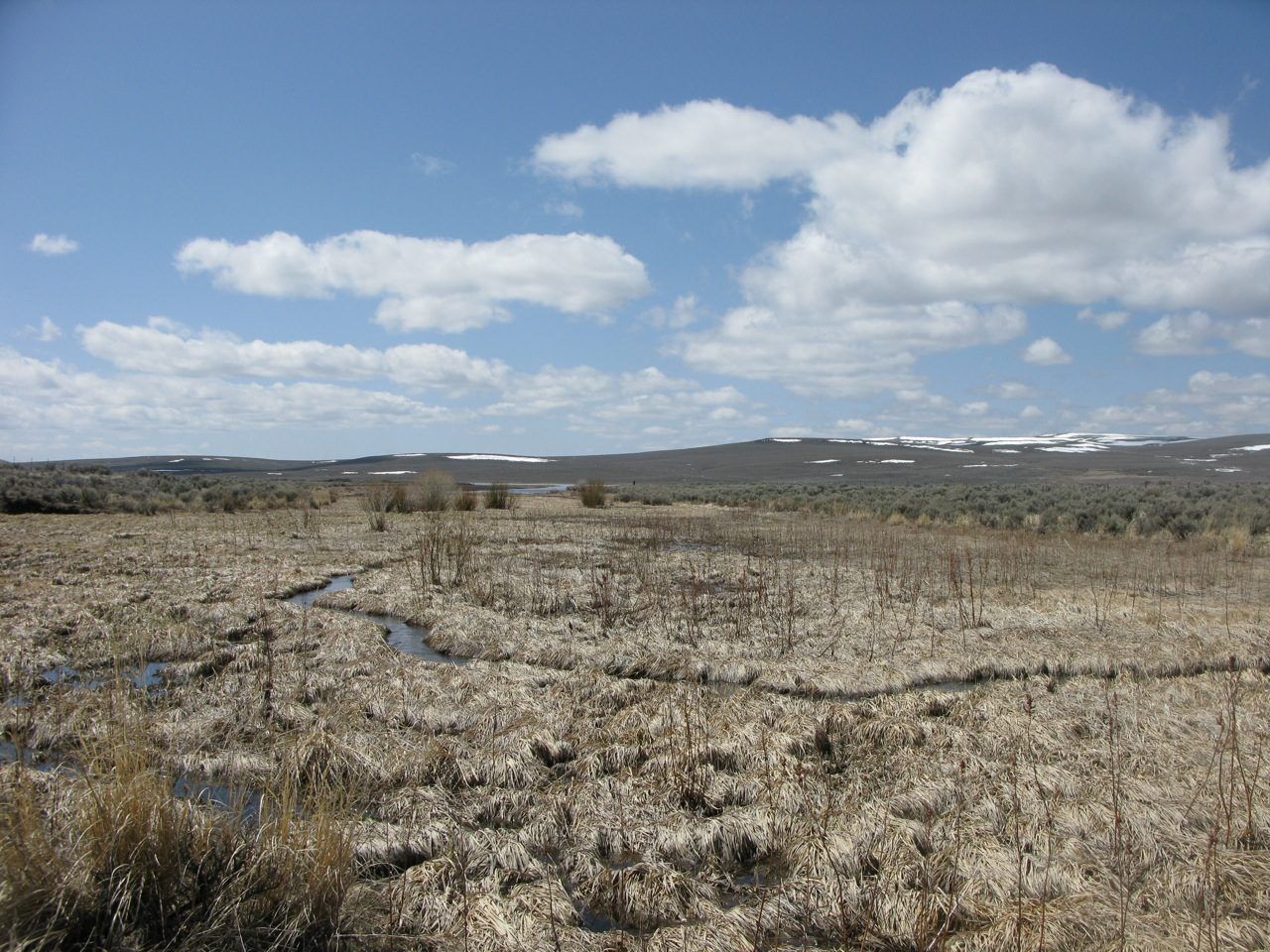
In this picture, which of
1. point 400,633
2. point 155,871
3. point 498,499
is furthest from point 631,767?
point 498,499

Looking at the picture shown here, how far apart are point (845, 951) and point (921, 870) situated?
103 cm

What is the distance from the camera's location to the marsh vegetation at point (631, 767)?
372cm

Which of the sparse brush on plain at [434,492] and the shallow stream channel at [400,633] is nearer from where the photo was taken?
the shallow stream channel at [400,633]

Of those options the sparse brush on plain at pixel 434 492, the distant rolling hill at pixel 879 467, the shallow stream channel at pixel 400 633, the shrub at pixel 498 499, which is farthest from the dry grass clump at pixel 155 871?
the distant rolling hill at pixel 879 467

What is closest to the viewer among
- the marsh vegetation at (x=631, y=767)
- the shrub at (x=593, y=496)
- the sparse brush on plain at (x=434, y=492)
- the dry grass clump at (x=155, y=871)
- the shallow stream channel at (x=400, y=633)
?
the dry grass clump at (x=155, y=871)

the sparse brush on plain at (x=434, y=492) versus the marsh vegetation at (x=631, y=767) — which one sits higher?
the sparse brush on plain at (x=434, y=492)

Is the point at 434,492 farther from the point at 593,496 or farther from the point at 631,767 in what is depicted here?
the point at 631,767

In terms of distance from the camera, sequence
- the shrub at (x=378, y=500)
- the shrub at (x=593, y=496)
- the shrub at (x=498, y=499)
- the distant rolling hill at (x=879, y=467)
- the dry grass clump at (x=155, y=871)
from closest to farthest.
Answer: the dry grass clump at (x=155, y=871) → the shrub at (x=378, y=500) → the shrub at (x=498, y=499) → the shrub at (x=593, y=496) → the distant rolling hill at (x=879, y=467)

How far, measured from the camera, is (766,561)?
1875cm

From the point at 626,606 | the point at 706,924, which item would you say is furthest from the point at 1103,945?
the point at 626,606

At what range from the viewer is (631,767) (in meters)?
6.44

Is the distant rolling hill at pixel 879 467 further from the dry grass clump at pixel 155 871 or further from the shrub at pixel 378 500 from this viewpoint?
the dry grass clump at pixel 155 871

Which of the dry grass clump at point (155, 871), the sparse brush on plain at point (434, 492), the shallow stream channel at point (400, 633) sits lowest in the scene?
the shallow stream channel at point (400, 633)

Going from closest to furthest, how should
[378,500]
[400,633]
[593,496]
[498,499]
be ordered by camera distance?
[400,633] → [378,500] → [498,499] → [593,496]
